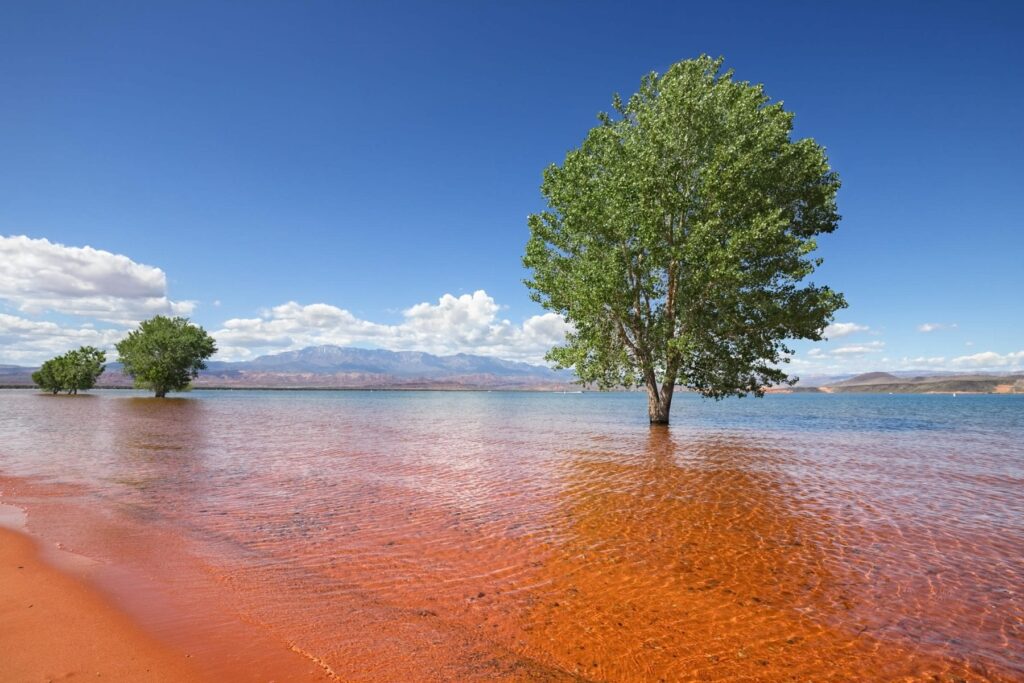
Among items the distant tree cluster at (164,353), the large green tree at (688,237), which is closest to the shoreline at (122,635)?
the large green tree at (688,237)

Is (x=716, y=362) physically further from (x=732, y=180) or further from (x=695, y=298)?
(x=732, y=180)

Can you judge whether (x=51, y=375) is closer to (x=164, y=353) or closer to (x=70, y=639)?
(x=164, y=353)

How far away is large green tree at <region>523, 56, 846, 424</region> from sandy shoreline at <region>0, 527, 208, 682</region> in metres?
26.2

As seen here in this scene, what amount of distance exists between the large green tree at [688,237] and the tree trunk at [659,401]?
1276mm

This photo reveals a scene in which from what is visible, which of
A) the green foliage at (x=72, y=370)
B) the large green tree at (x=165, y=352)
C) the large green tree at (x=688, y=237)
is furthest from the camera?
the green foliage at (x=72, y=370)

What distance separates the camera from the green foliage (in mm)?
115875

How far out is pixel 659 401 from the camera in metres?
35.6

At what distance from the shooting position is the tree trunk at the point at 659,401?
3472cm

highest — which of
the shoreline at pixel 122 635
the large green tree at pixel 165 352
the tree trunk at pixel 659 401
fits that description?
the large green tree at pixel 165 352

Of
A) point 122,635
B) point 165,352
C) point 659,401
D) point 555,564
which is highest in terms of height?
point 165,352

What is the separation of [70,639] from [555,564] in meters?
6.69

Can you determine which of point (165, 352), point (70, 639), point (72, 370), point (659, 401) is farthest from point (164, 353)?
point (70, 639)

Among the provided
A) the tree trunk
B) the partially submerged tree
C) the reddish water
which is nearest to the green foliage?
the partially submerged tree

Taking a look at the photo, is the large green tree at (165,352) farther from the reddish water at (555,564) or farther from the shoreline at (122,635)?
the shoreline at (122,635)
